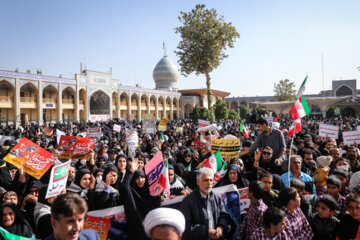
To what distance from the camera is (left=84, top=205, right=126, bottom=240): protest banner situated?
117 inches

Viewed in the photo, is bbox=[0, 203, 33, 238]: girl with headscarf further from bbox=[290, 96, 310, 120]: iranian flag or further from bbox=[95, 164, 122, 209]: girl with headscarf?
bbox=[290, 96, 310, 120]: iranian flag

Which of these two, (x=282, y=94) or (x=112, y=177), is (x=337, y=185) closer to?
(x=112, y=177)

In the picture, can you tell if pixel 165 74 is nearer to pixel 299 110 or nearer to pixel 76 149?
pixel 76 149

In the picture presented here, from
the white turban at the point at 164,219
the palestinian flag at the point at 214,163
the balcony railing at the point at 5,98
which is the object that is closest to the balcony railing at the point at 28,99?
the balcony railing at the point at 5,98

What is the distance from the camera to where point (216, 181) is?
4.11m

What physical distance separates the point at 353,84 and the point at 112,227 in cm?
5280

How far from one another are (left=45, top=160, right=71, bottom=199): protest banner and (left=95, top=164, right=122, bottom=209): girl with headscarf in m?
0.42

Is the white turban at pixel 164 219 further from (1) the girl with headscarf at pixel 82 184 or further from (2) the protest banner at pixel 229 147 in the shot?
(2) the protest banner at pixel 229 147

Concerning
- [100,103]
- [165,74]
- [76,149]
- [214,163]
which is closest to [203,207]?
[214,163]

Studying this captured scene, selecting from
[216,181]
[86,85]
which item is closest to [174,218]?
[216,181]

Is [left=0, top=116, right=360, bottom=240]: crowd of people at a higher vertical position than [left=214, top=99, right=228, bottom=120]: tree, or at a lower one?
lower

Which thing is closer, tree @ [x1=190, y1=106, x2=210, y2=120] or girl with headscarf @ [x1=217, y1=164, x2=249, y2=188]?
girl with headscarf @ [x1=217, y1=164, x2=249, y2=188]

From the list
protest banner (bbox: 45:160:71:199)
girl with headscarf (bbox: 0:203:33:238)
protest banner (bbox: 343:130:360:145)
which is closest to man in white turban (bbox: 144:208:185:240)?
girl with headscarf (bbox: 0:203:33:238)

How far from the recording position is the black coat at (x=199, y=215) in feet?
8.25
